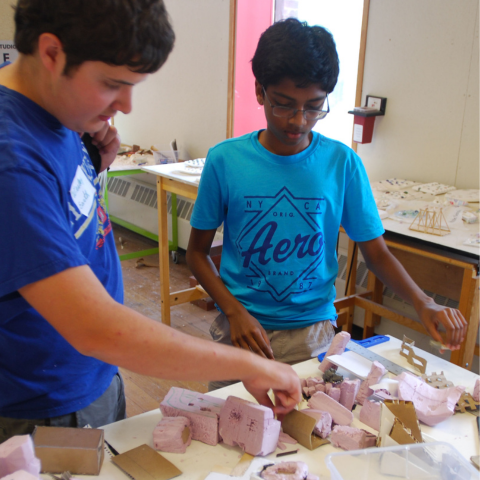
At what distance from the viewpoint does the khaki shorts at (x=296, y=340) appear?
4.93ft

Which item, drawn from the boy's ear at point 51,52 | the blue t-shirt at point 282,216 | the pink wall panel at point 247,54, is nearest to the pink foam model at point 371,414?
the blue t-shirt at point 282,216

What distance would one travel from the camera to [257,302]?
150 centimetres

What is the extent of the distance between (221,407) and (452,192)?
2.16m

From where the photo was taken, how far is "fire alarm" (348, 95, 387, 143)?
3.08 m

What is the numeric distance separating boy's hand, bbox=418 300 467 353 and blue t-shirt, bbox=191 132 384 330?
0.30 m

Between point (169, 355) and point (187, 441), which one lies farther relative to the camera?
point (187, 441)

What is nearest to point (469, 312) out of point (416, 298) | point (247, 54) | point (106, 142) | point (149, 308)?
point (416, 298)

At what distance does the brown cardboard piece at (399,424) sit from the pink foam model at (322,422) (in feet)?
0.38

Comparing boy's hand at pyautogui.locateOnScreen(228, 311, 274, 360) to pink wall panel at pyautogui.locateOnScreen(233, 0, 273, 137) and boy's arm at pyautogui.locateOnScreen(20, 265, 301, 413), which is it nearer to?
boy's arm at pyautogui.locateOnScreen(20, 265, 301, 413)

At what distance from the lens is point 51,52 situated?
2.55 ft

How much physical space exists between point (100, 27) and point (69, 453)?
2.55 feet

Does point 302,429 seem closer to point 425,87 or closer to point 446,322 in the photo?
point 446,322

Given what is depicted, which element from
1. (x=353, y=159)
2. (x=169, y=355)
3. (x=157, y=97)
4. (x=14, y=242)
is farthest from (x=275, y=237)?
(x=157, y=97)

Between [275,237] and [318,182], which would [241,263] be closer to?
[275,237]
